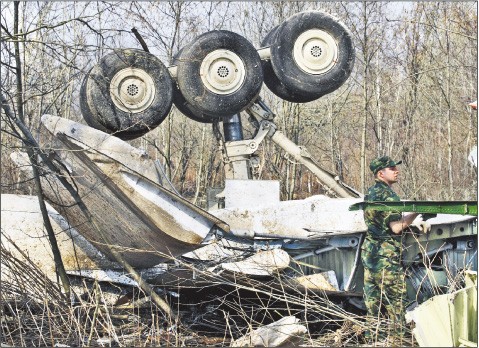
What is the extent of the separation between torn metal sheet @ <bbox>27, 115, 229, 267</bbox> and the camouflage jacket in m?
1.20

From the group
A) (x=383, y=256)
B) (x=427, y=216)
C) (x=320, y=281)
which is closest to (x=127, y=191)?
(x=320, y=281)

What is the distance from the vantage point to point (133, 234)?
6.05m

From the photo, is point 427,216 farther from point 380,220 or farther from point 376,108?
point 376,108

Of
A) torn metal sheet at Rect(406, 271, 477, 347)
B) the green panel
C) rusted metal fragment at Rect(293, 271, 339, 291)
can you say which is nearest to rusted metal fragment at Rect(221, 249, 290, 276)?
rusted metal fragment at Rect(293, 271, 339, 291)

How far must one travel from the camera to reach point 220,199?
7.64 meters

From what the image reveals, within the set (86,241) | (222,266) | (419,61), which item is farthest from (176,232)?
(419,61)

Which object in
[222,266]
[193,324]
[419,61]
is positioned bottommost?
[193,324]

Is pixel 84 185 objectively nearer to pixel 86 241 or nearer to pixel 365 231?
pixel 86 241

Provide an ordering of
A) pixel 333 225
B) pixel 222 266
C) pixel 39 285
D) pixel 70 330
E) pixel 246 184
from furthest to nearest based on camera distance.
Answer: pixel 246 184
pixel 333 225
pixel 222 266
pixel 39 285
pixel 70 330

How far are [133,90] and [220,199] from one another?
4.92 ft

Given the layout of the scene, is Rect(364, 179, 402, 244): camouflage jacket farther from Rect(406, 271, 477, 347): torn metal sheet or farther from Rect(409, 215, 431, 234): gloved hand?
Rect(406, 271, 477, 347): torn metal sheet

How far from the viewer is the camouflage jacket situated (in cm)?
575

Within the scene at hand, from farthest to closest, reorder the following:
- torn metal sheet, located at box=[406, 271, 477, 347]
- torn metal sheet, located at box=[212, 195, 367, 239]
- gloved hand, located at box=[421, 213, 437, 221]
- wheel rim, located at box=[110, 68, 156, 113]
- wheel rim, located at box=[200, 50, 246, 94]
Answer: wheel rim, located at box=[200, 50, 246, 94] < wheel rim, located at box=[110, 68, 156, 113] < torn metal sheet, located at box=[212, 195, 367, 239] < gloved hand, located at box=[421, 213, 437, 221] < torn metal sheet, located at box=[406, 271, 477, 347]

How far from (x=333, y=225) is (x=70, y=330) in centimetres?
270
